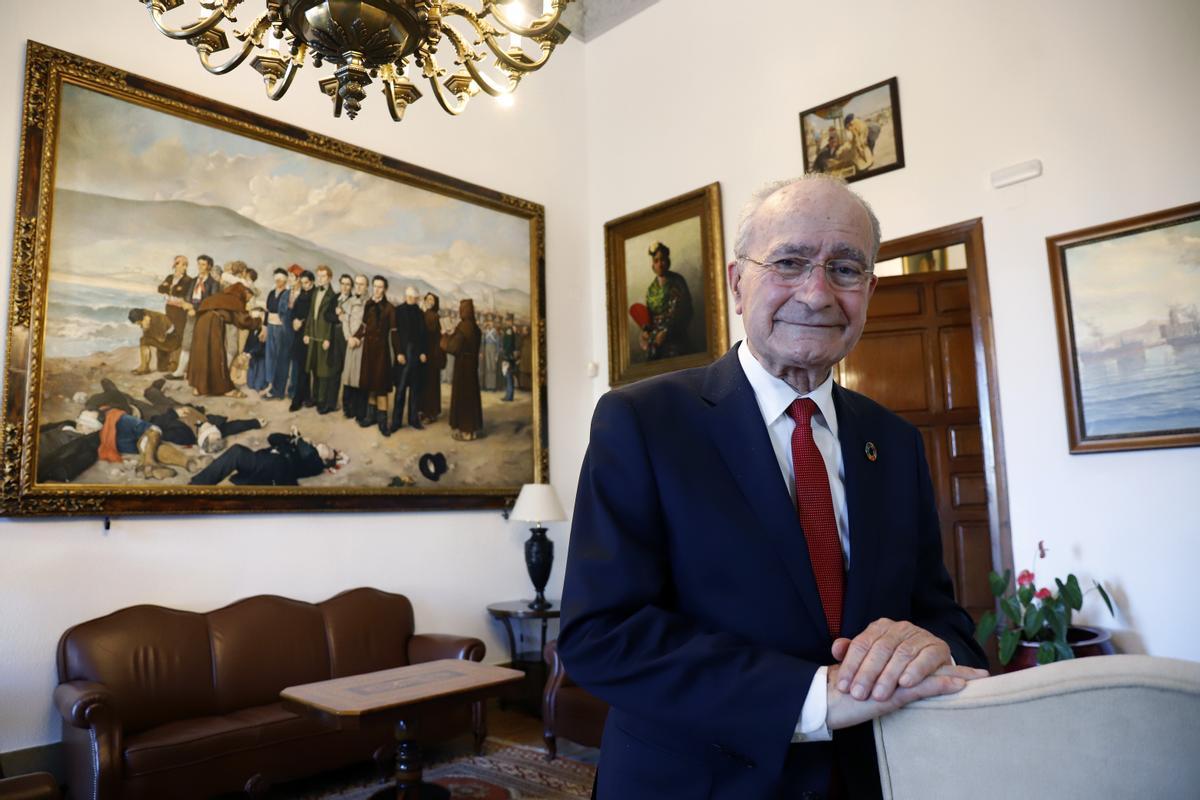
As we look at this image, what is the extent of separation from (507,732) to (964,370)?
452 centimetres

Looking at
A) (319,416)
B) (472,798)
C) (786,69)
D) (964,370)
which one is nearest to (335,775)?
(472,798)

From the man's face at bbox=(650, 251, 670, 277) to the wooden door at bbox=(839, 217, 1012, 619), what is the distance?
1.82 meters

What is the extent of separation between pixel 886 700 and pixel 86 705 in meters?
4.00

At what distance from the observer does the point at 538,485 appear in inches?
250

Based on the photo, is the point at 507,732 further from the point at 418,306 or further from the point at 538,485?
the point at 418,306

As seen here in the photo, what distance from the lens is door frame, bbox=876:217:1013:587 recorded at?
15.8ft

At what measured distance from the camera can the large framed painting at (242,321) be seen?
4457 mm

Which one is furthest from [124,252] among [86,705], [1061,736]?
[1061,736]

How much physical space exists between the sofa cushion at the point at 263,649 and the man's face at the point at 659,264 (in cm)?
403

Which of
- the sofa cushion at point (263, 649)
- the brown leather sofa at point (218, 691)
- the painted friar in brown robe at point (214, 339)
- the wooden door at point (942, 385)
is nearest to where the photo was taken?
the brown leather sofa at point (218, 691)

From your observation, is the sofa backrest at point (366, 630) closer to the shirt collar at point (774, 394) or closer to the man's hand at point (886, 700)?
the shirt collar at point (774, 394)

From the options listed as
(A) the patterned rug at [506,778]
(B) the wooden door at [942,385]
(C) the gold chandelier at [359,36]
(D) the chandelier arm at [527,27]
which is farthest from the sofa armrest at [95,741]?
(B) the wooden door at [942,385]

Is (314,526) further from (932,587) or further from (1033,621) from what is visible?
(932,587)

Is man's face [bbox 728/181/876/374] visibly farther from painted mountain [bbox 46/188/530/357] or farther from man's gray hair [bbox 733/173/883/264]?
painted mountain [bbox 46/188/530/357]
